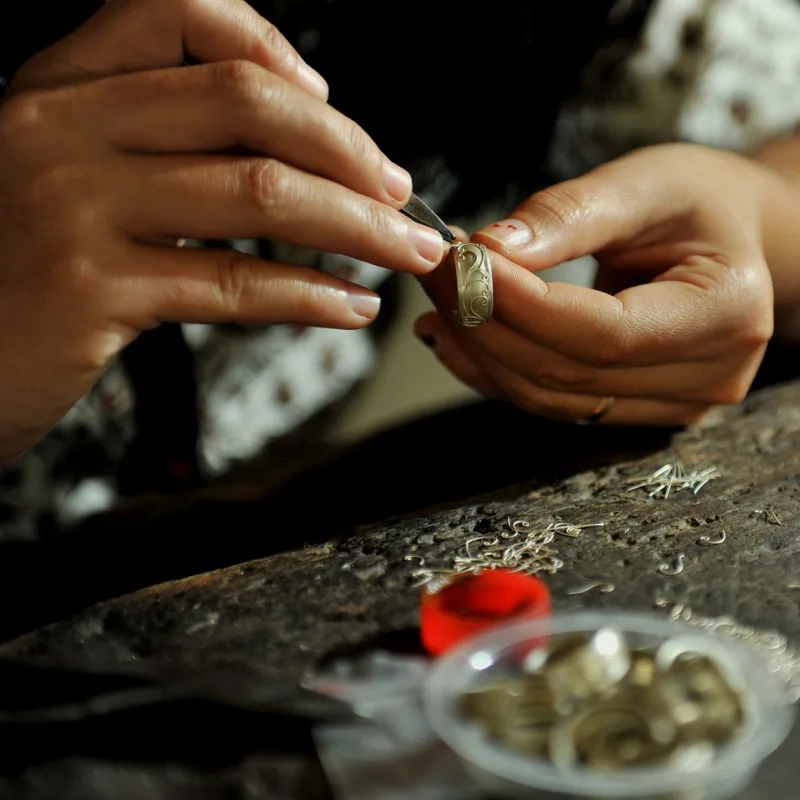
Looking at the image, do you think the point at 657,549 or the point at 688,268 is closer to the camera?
the point at 657,549

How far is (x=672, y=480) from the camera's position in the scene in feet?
2.30

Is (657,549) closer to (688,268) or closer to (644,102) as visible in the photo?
(688,268)

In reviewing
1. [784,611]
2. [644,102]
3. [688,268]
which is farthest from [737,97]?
[784,611]

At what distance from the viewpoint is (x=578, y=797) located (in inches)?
14.6

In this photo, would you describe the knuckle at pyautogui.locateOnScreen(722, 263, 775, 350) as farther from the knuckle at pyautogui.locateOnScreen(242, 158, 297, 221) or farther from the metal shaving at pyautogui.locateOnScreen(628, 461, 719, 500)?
the knuckle at pyautogui.locateOnScreen(242, 158, 297, 221)

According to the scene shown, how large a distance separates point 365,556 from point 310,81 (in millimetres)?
345

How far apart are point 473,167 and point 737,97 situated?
39cm

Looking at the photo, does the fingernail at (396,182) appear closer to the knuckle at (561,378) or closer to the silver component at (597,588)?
the knuckle at (561,378)

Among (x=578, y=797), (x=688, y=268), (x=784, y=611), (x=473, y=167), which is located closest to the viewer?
(x=578, y=797)

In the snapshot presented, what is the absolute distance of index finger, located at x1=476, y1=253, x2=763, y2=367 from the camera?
66cm

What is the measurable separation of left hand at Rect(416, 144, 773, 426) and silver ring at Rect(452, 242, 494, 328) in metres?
0.01

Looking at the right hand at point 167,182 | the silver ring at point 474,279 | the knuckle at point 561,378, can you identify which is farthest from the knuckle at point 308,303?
the knuckle at point 561,378

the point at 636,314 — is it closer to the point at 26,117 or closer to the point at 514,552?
the point at 514,552

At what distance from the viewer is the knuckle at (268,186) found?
0.56 metres
